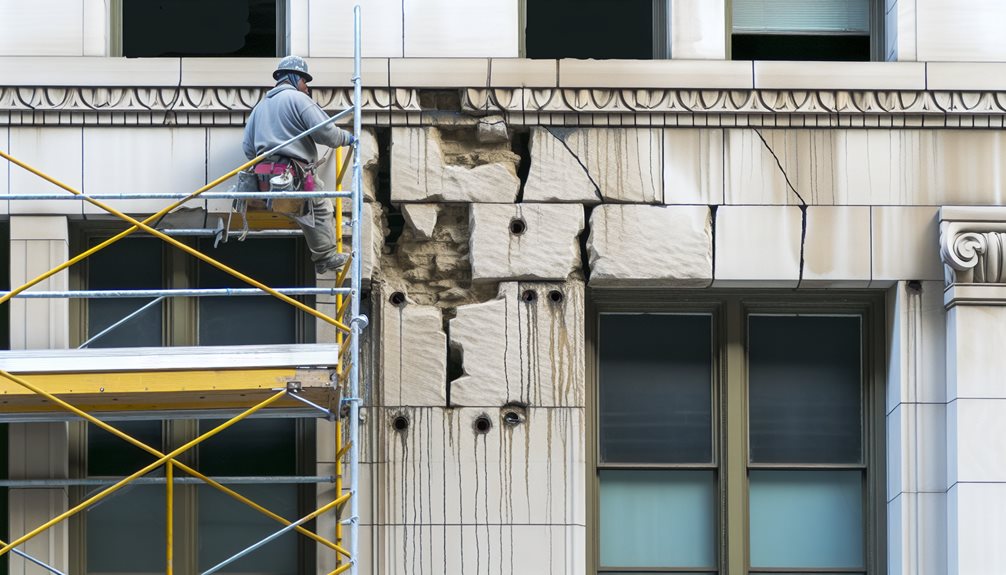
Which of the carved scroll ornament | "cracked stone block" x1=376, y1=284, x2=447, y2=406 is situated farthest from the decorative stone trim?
"cracked stone block" x1=376, y1=284, x2=447, y2=406

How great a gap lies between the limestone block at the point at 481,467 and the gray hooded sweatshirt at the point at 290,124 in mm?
Result: 1981

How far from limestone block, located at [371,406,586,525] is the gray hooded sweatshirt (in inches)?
78.0

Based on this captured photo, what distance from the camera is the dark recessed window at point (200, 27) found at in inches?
662

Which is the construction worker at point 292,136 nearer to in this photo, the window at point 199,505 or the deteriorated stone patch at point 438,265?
the deteriorated stone patch at point 438,265

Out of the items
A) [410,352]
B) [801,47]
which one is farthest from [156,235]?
[801,47]

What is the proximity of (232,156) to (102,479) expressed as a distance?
2.51 meters

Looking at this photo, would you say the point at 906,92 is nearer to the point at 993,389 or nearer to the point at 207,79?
the point at 993,389

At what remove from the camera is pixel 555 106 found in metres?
16.3

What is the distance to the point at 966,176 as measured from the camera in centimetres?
1630

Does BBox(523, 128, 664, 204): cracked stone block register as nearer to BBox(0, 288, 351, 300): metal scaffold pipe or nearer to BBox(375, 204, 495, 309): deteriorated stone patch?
BBox(375, 204, 495, 309): deteriorated stone patch

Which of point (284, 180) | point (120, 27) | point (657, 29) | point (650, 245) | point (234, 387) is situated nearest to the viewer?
point (234, 387)

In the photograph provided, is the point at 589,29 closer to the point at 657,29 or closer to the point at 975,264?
the point at 657,29

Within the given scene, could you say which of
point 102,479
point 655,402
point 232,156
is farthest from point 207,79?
point 655,402

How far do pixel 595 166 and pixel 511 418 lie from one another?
1975 millimetres
